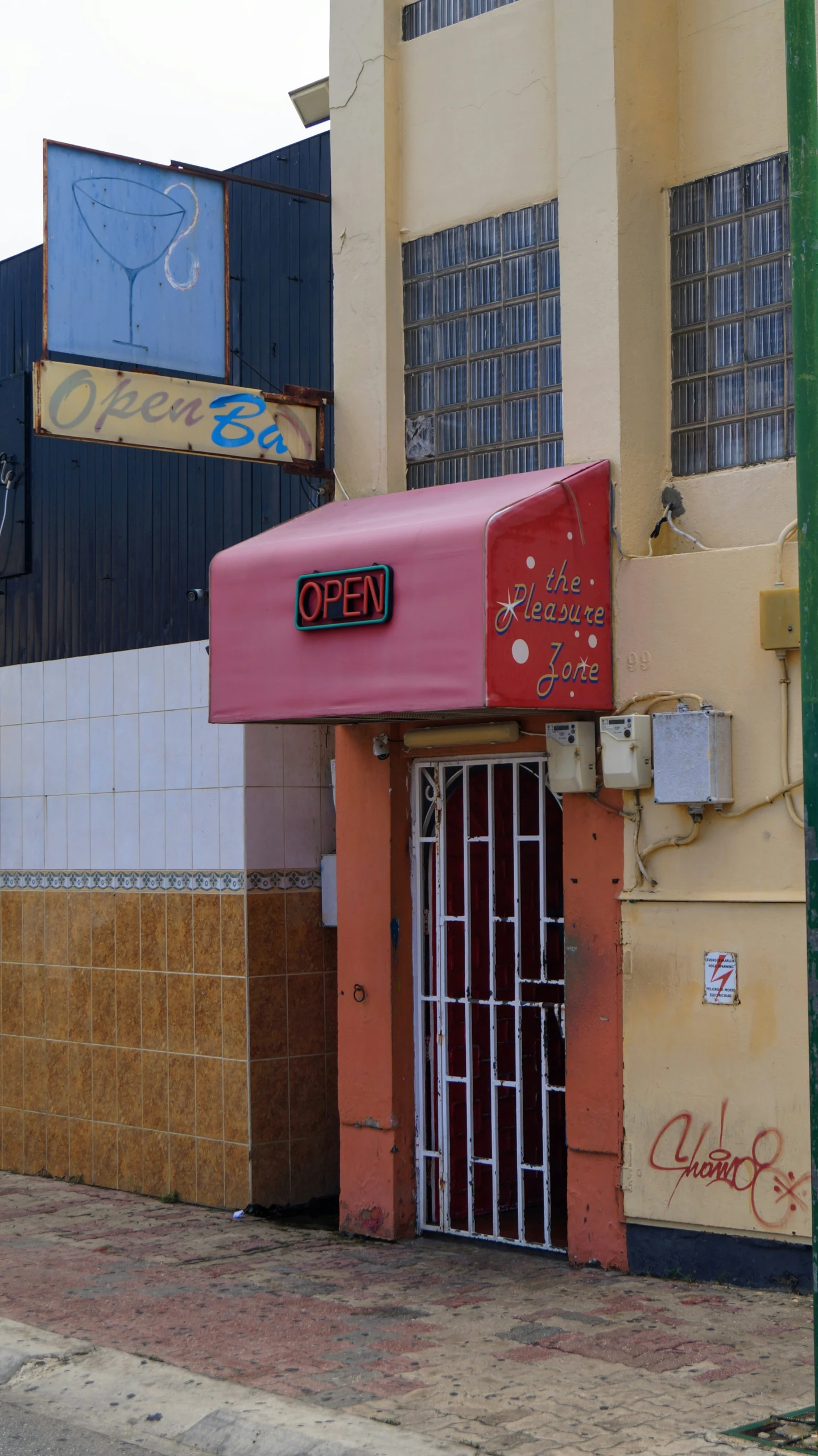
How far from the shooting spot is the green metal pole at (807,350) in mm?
5824

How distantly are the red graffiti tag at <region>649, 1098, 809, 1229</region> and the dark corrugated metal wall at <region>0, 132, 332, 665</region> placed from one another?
4.44 meters

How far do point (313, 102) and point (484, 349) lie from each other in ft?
10.3

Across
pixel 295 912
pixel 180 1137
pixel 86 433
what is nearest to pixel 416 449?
pixel 86 433

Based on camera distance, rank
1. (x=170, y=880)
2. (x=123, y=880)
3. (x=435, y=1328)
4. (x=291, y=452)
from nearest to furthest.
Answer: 1. (x=435, y=1328)
2. (x=291, y=452)
3. (x=170, y=880)
4. (x=123, y=880)

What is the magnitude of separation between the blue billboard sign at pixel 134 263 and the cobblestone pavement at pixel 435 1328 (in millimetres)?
4787

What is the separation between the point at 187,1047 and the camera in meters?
10.4

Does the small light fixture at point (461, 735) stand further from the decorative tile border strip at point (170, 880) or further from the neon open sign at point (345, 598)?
the decorative tile border strip at point (170, 880)

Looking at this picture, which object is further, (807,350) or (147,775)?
(147,775)

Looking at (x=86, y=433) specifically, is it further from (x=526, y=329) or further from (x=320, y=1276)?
(x=320, y=1276)

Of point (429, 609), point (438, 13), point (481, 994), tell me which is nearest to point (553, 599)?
point (429, 609)

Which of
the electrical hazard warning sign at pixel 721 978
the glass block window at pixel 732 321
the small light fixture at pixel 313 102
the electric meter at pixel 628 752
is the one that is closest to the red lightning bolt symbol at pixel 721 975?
the electrical hazard warning sign at pixel 721 978

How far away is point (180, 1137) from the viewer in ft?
34.2

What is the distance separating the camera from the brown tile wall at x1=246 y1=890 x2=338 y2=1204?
10.1 metres

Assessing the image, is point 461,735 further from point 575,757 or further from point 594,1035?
point 594,1035
